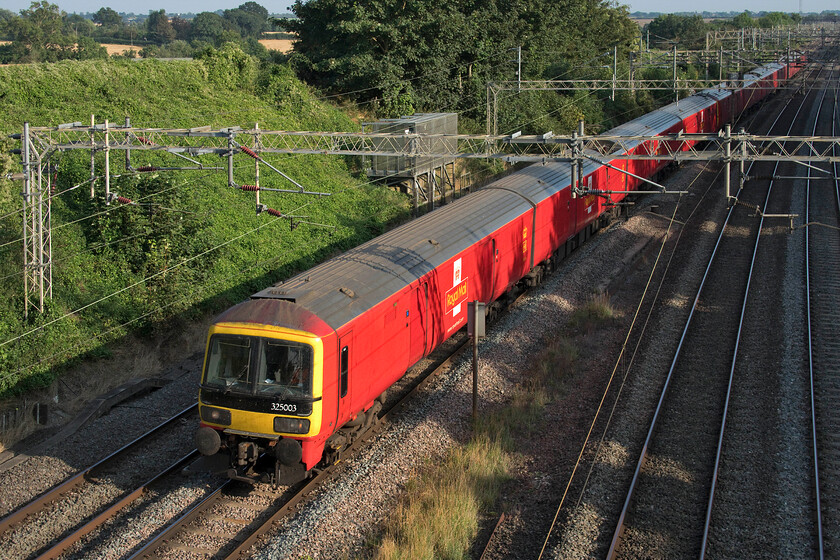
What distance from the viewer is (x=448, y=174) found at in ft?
111

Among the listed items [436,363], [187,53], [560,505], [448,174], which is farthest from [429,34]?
[187,53]

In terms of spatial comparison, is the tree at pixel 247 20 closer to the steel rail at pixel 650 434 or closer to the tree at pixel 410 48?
the tree at pixel 410 48

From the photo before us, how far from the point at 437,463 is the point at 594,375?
4680mm

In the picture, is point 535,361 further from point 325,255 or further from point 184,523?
point 325,255

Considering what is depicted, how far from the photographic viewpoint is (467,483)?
11.2m

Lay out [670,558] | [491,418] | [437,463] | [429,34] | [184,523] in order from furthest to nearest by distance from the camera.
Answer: [429,34] → [491,418] → [437,463] → [184,523] → [670,558]

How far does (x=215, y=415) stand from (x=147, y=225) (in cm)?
994

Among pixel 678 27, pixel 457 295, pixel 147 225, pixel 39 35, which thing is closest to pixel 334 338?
pixel 457 295

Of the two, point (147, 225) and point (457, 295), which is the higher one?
point (147, 225)

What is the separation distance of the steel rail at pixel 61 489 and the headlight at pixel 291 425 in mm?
3290

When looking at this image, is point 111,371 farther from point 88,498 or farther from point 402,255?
point 402,255

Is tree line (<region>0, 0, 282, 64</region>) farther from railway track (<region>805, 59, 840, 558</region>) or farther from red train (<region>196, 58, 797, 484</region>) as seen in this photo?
railway track (<region>805, 59, 840, 558</region>)

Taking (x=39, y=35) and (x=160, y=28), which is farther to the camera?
(x=160, y=28)

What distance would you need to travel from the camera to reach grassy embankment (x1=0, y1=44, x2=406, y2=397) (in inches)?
679
